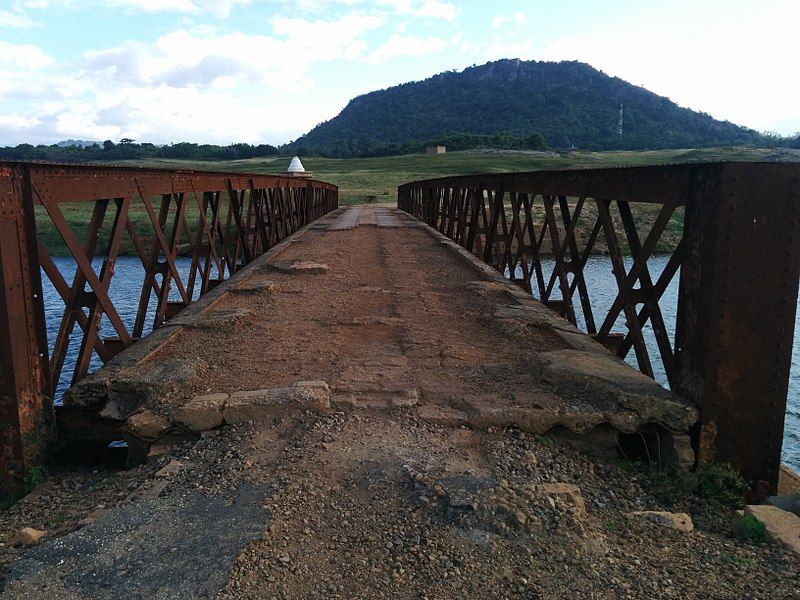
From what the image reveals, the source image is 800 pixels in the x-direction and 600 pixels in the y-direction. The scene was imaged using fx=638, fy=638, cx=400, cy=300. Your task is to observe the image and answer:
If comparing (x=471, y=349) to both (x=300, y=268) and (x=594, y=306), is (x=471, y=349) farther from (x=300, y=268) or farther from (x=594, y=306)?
(x=594, y=306)

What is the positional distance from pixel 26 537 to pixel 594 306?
50.3ft

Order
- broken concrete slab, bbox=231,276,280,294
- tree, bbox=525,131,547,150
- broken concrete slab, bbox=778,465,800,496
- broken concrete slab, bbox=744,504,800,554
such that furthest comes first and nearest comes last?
tree, bbox=525,131,547,150 → broken concrete slab, bbox=231,276,280,294 → broken concrete slab, bbox=778,465,800,496 → broken concrete slab, bbox=744,504,800,554

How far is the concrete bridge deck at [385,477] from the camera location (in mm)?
2660

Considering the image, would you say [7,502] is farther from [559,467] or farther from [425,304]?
[425,304]

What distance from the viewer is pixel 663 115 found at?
18062 centimetres

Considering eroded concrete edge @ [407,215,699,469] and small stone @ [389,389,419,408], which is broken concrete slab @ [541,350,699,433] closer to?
eroded concrete edge @ [407,215,699,469]

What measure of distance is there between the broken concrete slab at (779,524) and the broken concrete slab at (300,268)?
7.39m

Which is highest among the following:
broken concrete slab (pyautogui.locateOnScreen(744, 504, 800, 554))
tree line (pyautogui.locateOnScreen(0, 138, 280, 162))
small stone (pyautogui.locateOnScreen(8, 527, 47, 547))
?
tree line (pyautogui.locateOnScreen(0, 138, 280, 162))

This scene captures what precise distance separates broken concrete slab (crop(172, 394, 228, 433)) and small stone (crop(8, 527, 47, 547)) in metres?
1.07

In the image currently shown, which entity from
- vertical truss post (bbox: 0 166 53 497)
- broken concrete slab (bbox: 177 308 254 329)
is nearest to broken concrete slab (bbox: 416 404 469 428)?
vertical truss post (bbox: 0 166 53 497)

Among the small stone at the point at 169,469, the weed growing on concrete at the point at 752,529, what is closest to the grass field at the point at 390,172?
the small stone at the point at 169,469

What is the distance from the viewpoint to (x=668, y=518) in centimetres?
329

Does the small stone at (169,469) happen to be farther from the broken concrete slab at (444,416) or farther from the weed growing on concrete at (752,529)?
the weed growing on concrete at (752,529)

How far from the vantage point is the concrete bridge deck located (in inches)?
105
